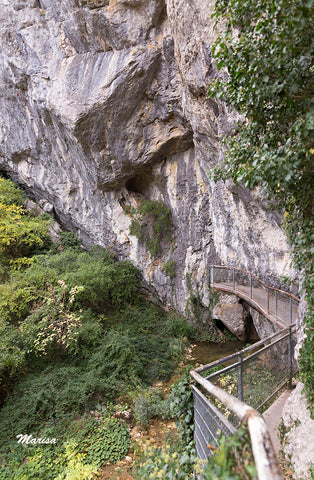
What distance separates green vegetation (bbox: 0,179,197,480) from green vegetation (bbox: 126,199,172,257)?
2125 millimetres

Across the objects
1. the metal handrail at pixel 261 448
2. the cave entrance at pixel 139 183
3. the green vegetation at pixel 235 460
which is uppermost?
the cave entrance at pixel 139 183

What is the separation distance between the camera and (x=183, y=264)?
36.9ft

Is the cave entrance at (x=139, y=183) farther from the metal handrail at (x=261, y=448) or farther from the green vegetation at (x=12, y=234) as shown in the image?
the metal handrail at (x=261, y=448)

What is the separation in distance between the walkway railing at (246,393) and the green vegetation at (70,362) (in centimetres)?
296

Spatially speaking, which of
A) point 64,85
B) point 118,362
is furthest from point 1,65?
point 118,362

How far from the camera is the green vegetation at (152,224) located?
11.4 m

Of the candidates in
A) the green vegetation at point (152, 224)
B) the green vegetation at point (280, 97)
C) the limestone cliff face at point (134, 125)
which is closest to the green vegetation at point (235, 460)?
the green vegetation at point (280, 97)

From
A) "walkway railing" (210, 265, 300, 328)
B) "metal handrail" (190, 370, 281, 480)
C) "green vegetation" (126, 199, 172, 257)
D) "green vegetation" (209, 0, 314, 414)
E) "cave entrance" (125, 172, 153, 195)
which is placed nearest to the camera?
"metal handrail" (190, 370, 281, 480)

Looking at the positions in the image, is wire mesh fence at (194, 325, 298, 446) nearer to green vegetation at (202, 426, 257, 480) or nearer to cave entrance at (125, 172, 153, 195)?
green vegetation at (202, 426, 257, 480)

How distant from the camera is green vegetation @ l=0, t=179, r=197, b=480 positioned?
200 inches

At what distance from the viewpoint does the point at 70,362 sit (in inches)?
306

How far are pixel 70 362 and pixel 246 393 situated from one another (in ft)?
19.9

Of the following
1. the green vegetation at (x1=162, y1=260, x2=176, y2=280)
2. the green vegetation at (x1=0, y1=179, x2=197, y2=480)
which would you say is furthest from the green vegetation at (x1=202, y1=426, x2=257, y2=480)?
the green vegetation at (x1=162, y1=260, x2=176, y2=280)

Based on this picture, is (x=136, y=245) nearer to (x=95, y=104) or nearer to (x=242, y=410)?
(x=95, y=104)
